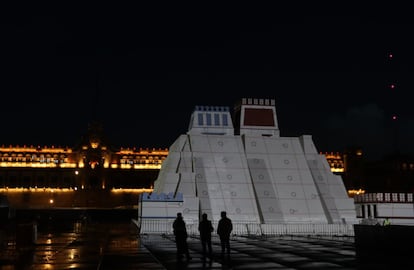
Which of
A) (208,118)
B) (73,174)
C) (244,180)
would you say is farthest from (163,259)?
(73,174)

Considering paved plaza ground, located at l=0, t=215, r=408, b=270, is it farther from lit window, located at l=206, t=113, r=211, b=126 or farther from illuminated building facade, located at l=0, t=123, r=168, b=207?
illuminated building facade, located at l=0, t=123, r=168, b=207

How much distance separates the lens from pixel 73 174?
101 m

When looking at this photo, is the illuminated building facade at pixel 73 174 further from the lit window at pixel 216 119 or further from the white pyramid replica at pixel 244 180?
the white pyramid replica at pixel 244 180

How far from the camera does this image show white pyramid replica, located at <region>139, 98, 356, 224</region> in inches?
1512

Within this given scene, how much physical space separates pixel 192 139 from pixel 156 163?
6737 cm

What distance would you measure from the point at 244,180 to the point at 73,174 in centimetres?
6812

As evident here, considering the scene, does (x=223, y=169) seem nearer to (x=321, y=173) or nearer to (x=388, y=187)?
(x=321, y=173)

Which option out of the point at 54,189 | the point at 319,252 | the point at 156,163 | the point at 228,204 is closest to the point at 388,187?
the point at 156,163

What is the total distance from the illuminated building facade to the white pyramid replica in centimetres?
5443

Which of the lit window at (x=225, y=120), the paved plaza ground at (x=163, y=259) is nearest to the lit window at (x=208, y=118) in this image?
the lit window at (x=225, y=120)

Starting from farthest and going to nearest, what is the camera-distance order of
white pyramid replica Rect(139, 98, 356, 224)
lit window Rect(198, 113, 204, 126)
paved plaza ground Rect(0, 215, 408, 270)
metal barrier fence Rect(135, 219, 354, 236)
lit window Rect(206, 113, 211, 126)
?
lit window Rect(206, 113, 211, 126) < lit window Rect(198, 113, 204, 126) < white pyramid replica Rect(139, 98, 356, 224) < metal barrier fence Rect(135, 219, 354, 236) < paved plaza ground Rect(0, 215, 408, 270)

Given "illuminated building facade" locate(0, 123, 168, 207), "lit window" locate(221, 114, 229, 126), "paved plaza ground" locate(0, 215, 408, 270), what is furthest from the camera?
"illuminated building facade" locate(0, 123, 168, 207)

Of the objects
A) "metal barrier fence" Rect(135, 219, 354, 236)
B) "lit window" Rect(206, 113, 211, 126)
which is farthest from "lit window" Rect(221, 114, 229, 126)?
"metal barrier fence" Rect(135, 219, 354, 236)

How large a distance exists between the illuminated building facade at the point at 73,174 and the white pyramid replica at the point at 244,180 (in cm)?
5443
